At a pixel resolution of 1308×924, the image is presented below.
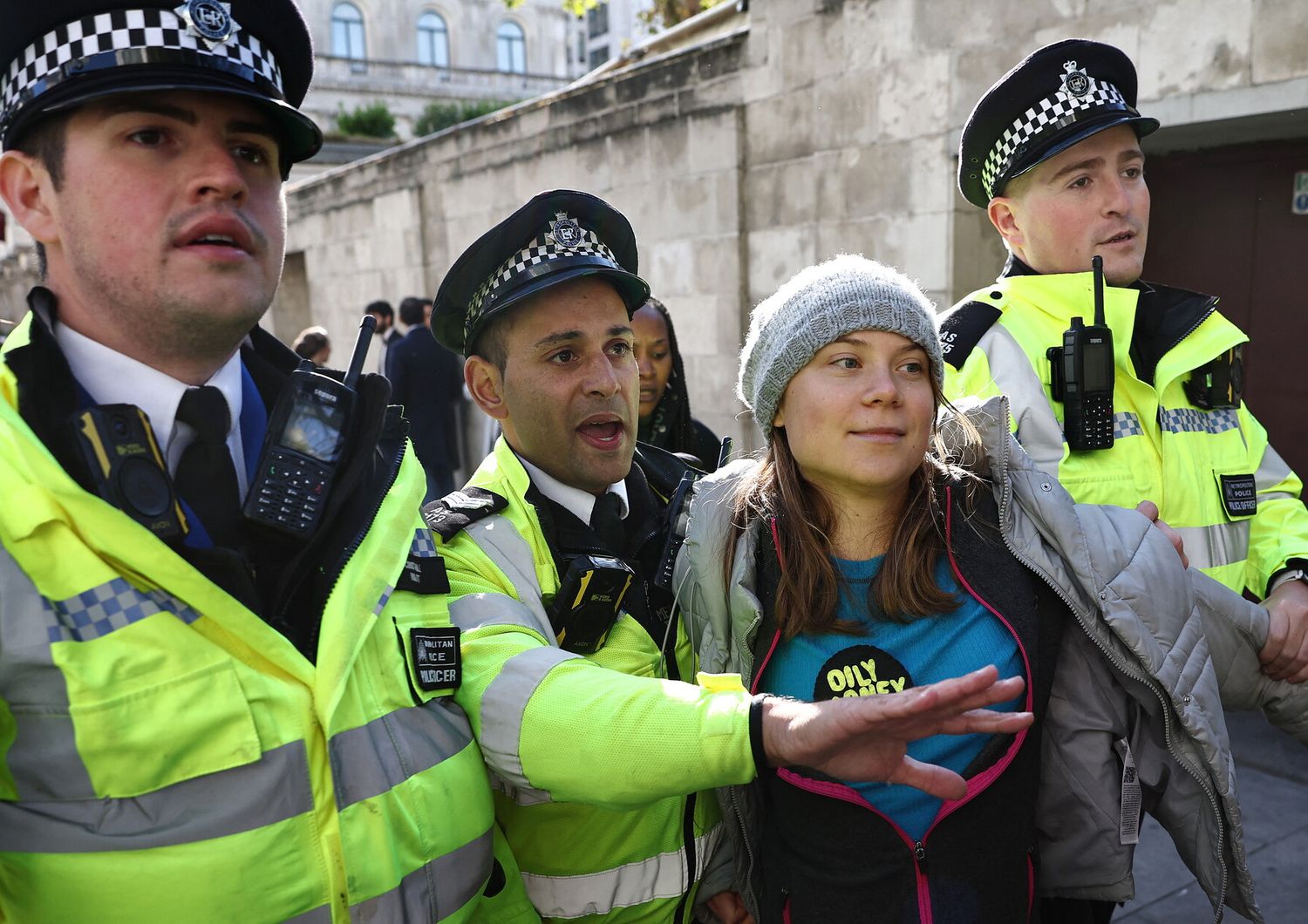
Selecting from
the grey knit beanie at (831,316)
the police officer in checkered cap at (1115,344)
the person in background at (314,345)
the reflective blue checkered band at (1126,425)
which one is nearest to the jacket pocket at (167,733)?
the grey knit beanie at (831,316)

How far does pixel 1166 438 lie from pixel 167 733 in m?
2.17

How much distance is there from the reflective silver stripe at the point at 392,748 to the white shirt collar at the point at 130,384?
511 millimetres

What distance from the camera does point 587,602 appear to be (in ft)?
5.80

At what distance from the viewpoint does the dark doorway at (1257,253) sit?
4.43 m

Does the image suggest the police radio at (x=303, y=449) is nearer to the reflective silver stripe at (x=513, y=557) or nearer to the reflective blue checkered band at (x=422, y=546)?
the reflective blue checkered band at (x=422, y=546)

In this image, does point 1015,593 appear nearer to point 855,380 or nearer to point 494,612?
point 855,380

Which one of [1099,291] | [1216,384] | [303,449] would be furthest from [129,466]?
[1216,384]

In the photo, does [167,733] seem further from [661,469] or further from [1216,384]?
Answer: [1216,384]

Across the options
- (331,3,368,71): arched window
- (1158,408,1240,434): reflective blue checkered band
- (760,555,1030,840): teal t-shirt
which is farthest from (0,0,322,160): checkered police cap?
(331,3,368,71): arched window

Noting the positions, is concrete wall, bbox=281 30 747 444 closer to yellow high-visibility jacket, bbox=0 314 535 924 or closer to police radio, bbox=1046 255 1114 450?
police radio, bbox=1046 255 1114 450

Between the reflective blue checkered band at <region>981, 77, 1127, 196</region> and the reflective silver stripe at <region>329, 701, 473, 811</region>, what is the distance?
1953mm

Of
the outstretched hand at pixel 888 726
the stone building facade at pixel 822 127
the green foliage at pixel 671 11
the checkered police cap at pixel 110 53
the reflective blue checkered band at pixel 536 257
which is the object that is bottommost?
the outstretched hand at pixel 888 726

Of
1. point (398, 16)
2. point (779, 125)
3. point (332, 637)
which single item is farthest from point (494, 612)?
point (398, 16)

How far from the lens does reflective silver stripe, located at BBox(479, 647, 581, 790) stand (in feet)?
4.99
